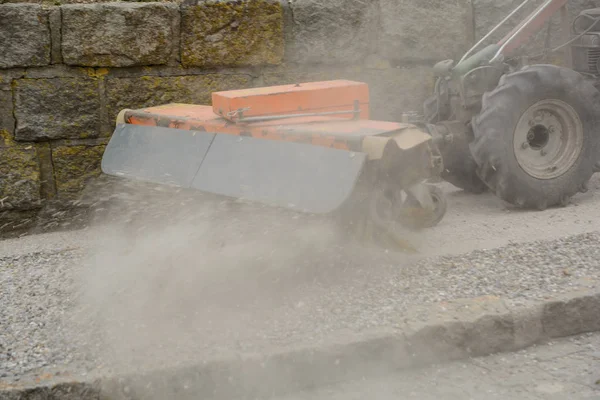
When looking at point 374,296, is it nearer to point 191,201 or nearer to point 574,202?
point 191,201

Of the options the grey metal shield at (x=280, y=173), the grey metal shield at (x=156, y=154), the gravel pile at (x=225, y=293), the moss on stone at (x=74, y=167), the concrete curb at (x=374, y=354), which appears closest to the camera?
the concrete curb at (x=374, y=354)

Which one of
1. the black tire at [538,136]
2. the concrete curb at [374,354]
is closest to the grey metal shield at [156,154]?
the concrete curb at [374,354]

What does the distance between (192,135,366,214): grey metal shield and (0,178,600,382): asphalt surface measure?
0.55 feet

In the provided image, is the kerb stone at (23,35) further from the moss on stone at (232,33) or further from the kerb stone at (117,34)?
the moss on stone at (232,33)

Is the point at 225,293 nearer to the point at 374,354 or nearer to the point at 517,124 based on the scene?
the point at 374,354

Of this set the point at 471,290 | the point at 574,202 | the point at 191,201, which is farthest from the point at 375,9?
the point at 471,290

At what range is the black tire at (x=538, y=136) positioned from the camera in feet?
15.9

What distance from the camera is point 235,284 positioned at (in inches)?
140

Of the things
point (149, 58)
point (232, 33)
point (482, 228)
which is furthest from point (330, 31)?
point (482, 228)

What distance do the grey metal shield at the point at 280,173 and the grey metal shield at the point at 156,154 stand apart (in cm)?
10

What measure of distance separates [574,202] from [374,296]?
7.72 feet

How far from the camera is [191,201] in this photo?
3984 millimetres

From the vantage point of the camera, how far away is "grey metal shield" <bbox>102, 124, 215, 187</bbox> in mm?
3992

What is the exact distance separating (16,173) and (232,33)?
171 centimetres
